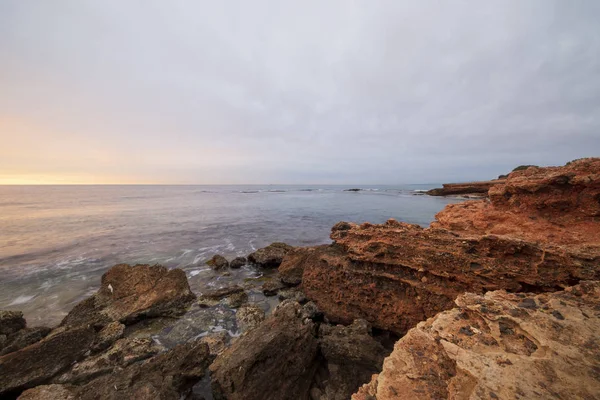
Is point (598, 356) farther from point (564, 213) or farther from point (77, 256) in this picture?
point (77, 256)

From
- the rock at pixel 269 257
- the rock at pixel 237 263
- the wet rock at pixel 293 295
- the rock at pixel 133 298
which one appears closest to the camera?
the rock at pixel 133 298

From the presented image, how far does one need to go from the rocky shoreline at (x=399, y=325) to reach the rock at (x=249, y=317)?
38 mm

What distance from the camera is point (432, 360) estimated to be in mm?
2410

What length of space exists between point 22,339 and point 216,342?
4878 millimetres

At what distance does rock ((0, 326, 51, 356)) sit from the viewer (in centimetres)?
535

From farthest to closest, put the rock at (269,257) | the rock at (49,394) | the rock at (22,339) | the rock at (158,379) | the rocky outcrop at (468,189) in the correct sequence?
1. the rocky outcrop at (468,189)
2. the rock at (269,257)
3. the rock at (22,339)
4. the rock at (49,394)
5. the rock at (158,379)

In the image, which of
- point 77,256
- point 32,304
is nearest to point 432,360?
point 32,304

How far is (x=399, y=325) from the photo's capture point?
17.9 ft

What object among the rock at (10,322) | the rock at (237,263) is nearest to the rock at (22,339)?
the rock at (10,322)

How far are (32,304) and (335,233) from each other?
37.6ft

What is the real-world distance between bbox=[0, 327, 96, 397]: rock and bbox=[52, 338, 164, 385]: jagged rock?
0.80 ft

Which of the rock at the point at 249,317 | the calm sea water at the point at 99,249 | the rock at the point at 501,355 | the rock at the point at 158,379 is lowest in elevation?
the calm sea water at the point at 99,249

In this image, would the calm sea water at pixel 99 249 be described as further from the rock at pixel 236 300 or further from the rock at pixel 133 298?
the rock at pixel 236 300

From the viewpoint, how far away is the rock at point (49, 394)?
3.86 meters
